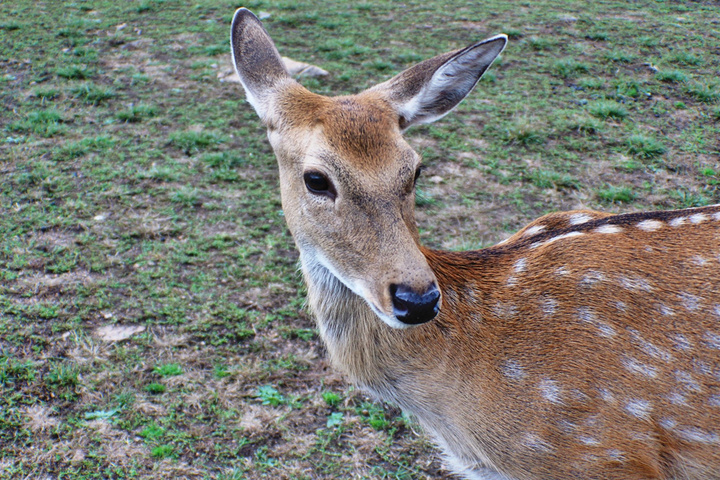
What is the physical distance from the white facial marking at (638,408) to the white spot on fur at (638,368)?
0.11 metres

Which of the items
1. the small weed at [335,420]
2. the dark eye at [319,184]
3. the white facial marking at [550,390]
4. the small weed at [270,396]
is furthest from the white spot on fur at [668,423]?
the small weed at [270,396]

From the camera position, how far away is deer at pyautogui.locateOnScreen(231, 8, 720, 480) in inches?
98.0

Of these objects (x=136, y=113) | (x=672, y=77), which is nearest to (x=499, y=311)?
(x=136, y=113)

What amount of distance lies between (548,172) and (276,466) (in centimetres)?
364

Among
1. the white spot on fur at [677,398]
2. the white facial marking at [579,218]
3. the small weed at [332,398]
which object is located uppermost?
the white facial marking at [579,218]

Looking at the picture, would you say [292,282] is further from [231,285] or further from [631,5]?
[631,5]

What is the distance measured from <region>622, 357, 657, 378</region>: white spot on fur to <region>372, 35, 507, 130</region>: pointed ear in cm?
140

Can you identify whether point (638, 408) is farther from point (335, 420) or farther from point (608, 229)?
point (335, 420)

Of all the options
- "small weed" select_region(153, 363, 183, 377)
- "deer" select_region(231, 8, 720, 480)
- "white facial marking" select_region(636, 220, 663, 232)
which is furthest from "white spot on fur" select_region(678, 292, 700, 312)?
"small weed" select_region(153, 363, 183, 377)

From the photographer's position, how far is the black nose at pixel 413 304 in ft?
7.32

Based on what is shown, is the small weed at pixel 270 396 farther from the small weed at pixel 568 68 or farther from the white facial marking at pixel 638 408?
the small weed at pixel 568 68

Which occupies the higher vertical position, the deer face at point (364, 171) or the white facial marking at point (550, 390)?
the deer face at point (364, 171)

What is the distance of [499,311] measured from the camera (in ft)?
9.21

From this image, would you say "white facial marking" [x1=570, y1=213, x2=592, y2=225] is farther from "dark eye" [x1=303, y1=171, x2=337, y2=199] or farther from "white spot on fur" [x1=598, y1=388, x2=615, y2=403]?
"dark eye" [x1=303, y1=171, x2=337, y2=199]
